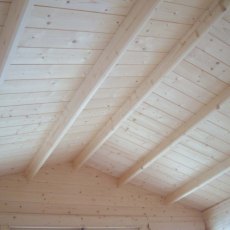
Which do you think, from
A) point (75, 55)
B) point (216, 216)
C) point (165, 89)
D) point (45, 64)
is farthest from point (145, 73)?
point (216, 216)

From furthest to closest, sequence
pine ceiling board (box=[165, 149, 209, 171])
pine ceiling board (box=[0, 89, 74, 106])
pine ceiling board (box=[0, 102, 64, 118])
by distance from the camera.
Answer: pine ceiling board (box=[165, 149, 209, 171])
pine ceiling board (box=[0, 102, 64, 118])
pine ceiling board (box=[0, 89, 74, 106])

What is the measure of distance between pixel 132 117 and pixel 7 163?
135 cm

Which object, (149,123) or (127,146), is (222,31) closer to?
(149,123)

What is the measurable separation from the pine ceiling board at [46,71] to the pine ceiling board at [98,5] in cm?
49

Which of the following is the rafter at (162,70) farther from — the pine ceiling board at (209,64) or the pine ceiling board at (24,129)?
the pine ceiling board at (24,129)

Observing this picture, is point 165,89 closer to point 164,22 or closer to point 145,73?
point 145,73

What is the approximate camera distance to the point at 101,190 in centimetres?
420

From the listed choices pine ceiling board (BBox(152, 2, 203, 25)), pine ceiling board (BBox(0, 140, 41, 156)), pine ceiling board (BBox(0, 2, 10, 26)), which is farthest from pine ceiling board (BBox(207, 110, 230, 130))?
pine ceiling board (BBox(0, 2, 10, 26))

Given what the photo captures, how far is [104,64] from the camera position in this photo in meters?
2.41

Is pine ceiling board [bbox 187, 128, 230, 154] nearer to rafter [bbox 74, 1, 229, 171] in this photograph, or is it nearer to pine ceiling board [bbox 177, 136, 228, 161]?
pine ceiling board [bbox 177, 136, 228, 161]

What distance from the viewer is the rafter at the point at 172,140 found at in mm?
2915

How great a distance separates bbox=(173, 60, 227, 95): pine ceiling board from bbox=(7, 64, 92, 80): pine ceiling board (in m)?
0.75

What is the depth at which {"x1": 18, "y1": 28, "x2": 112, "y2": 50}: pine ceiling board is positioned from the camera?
1.94 metres

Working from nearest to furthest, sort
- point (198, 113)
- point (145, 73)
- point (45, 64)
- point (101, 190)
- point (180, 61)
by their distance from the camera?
A: point (45, 64)
point (180, 61)
point (145, 73)
point (198, 113)
point (101, 190)
